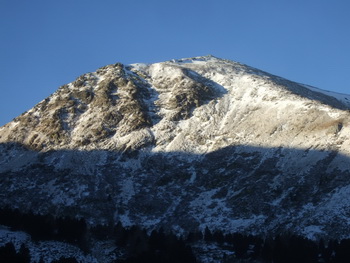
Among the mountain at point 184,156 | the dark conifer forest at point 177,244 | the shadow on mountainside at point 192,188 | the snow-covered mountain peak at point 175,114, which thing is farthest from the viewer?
the snow-covered mountain peak at point 175,114

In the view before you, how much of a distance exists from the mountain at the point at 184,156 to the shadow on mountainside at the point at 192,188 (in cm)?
14

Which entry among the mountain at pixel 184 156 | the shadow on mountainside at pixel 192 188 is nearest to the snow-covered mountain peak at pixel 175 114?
the mountain at pixel 184 156

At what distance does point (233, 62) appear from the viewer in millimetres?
127188

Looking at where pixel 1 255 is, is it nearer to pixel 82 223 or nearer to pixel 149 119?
pixel 82 223

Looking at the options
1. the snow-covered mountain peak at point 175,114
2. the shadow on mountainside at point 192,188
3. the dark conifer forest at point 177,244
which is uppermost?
the snow-covered mountain peak at point 175,114

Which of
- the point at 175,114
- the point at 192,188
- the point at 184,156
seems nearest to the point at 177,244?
the point at 192,188

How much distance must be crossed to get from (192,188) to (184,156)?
814 cm

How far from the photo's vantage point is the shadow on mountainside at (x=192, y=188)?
196ft

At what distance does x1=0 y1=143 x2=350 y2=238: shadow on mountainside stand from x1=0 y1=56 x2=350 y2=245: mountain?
0.45 feet

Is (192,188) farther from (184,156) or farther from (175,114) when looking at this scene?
(175,114)

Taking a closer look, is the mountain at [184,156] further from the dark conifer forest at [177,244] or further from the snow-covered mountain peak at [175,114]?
the dark conifer forest at [177,244]

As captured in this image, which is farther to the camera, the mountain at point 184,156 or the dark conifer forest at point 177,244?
the mountain at point 184,156

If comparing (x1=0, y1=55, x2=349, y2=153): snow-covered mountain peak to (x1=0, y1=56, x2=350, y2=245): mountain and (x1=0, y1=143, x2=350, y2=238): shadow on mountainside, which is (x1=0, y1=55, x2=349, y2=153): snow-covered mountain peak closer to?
(x1=0, y1=56, x2=350, y2=245): mountain

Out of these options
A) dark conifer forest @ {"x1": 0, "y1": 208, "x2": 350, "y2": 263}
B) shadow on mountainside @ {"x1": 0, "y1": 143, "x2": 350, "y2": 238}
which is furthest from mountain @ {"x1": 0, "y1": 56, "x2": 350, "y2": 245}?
dark conifer forest @ {"x1": 0, "y1": 208, "x2": 350, "y2": 263}
